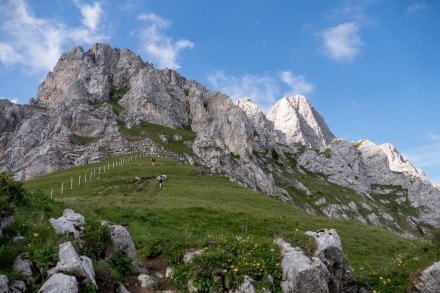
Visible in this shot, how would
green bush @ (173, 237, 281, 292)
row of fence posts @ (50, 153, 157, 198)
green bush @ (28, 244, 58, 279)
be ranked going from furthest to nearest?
row of fence posts @ (50, 153, 157, 198), green bush @ (173, 237, 281, 292), green bush @ (28, 244, 58, 279)

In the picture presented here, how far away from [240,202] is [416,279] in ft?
109

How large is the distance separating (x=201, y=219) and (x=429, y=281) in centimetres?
1981

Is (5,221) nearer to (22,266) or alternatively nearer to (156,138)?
(22,266)

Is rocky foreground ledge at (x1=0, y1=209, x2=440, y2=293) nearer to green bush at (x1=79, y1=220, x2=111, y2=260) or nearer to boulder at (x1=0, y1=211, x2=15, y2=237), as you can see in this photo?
green bush at (x1=79, y1=220, x2=111, y2=260)

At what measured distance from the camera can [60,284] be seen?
32.3ft

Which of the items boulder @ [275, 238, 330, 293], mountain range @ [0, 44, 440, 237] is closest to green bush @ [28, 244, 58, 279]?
boulder @ [275, 238, 330, 293]

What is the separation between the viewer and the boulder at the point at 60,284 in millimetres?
9719

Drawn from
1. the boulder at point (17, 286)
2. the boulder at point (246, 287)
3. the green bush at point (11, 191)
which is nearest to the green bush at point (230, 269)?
the boulder at point (246, 287)

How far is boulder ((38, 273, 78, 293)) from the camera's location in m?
9.72

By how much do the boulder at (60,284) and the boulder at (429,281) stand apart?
10.9 meters

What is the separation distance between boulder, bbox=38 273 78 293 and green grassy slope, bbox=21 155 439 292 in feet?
17.7

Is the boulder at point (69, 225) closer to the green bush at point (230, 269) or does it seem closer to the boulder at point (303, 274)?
the green bush at point (230, 269)

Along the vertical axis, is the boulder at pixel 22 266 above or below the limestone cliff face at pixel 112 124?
below

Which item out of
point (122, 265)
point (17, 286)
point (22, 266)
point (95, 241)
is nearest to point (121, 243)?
point (122, 265)
